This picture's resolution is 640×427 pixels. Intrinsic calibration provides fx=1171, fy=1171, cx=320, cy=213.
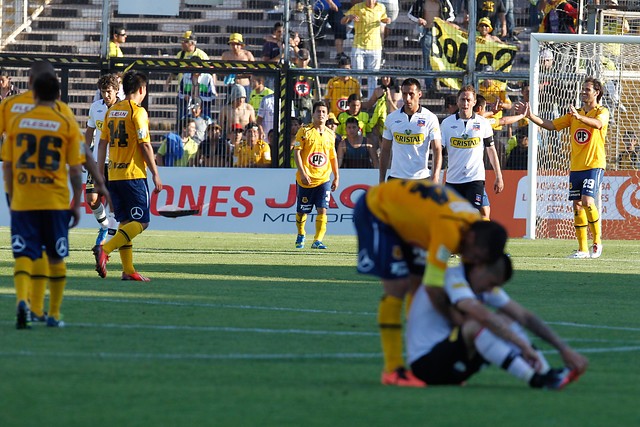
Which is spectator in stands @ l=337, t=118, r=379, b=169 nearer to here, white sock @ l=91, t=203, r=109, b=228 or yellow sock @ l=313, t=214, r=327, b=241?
yellow sock @ l=313, t=214, r=327, b=241

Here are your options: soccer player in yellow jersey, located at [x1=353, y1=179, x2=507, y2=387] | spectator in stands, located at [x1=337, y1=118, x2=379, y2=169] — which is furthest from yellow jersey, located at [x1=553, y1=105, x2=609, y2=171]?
soccer player in yellow jersey, located at [x1=353, y1=179, x2=507, y2=387]

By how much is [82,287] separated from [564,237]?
40.8ft

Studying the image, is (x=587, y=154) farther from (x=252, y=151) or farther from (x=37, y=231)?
(x=37, y=231)

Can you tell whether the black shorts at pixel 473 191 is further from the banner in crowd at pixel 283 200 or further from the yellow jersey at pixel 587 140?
the banner in crowd at pixel 283 200

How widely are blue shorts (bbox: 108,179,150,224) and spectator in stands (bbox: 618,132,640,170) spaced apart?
11828mm

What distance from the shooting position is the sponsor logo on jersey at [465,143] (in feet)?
51.8

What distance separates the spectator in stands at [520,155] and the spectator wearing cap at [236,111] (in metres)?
4.92

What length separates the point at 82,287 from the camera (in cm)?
1146

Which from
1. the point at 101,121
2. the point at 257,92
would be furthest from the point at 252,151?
the point at 101,121

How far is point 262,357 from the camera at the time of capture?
288 inches

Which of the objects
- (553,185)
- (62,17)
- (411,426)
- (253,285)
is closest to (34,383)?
(411,426)

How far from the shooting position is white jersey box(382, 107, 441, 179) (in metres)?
15.0

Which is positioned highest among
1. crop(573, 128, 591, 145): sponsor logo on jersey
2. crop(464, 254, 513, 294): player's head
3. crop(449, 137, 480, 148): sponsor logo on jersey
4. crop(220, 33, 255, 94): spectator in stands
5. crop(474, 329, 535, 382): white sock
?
crop(220, 33, 255, 94): spectator in stands

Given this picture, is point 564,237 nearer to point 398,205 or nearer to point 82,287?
point 82,287
